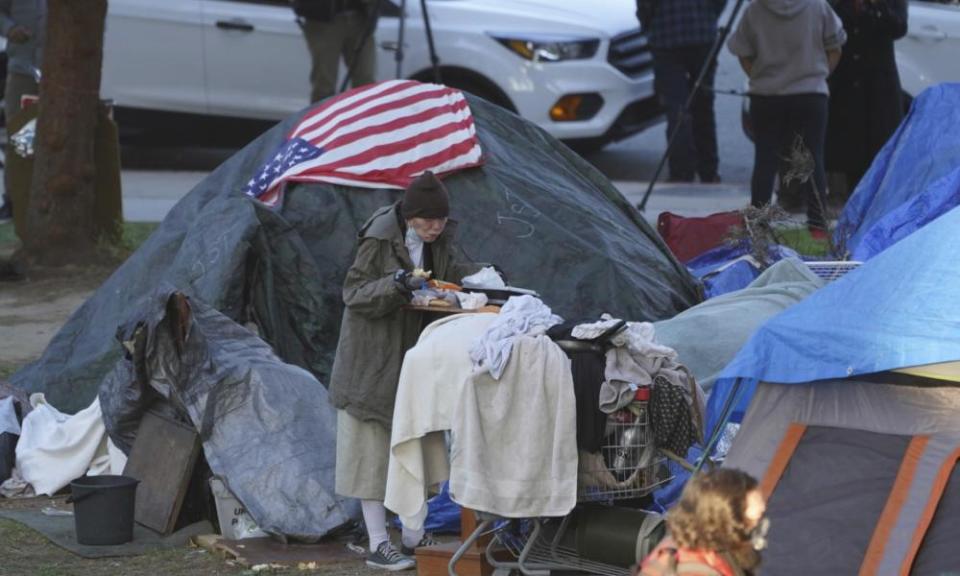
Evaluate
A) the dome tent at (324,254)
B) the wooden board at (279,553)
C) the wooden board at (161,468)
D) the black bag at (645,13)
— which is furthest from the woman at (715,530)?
the black bag at (645,13)

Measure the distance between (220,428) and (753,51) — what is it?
17.8 ft

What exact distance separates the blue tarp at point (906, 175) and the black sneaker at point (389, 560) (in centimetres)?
349

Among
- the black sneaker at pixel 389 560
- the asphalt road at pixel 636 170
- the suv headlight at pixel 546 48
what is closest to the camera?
the black sneaker at pixel 389 560

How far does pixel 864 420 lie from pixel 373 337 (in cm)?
175

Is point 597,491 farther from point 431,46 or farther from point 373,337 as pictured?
point 431,46

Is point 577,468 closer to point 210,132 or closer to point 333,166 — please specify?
point 333,166

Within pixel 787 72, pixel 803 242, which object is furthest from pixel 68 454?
pixel 787 72

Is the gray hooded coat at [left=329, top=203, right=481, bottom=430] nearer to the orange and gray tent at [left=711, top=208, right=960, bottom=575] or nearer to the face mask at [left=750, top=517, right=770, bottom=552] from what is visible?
the orange and gray tent at [left=711, top=208, right=960, bottom=575]

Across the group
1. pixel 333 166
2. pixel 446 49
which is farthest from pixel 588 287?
pixel 446 49

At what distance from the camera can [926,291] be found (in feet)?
19.3

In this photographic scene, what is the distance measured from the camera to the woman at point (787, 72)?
11.1 meters

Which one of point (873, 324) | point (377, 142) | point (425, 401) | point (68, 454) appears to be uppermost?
point (873, 324)

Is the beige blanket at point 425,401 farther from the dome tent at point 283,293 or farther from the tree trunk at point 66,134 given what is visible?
the tree trunk at point 66,134

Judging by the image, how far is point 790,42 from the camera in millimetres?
11195
